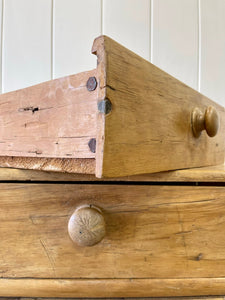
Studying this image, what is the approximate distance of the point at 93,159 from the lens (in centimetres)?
27

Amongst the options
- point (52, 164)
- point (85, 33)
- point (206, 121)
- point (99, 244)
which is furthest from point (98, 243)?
point (85, 33)

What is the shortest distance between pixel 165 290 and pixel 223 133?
1.22ft

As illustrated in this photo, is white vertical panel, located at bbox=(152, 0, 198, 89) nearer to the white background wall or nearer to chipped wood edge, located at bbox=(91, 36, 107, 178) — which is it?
the white background wall

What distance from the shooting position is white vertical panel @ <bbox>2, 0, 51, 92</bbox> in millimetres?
779

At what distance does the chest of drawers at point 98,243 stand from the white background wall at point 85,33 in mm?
572

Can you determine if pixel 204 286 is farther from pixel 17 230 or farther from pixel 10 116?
pixel 10 116

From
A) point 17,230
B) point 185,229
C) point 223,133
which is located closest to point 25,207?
point 17,230

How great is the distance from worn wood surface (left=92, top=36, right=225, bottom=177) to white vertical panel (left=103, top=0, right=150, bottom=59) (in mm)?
490

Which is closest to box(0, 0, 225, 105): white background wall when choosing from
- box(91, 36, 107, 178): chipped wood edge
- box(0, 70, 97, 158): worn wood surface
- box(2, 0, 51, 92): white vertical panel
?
box(2, 0, 51, 92): white vertical panel

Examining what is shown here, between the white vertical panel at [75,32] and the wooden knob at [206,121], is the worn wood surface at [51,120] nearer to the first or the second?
the wooden knob at [206,121]

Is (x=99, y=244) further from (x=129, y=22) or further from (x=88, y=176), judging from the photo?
(x=129, y=22)

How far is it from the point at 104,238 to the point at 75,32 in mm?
712

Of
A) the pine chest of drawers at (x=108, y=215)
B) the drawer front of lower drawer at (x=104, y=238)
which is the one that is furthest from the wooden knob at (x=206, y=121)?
the drawer front of lower drawer at (x=104, y=238)

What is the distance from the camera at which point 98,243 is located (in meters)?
0.33
